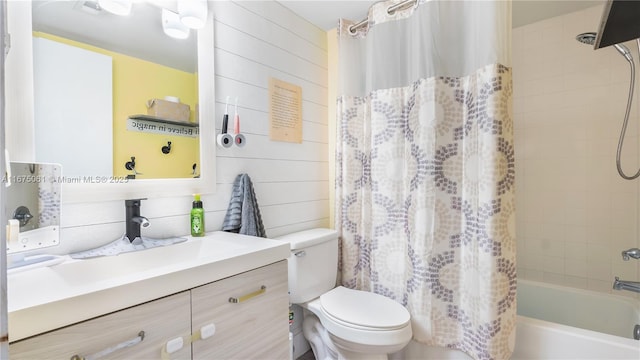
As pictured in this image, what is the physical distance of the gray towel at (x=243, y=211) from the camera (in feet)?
4.82

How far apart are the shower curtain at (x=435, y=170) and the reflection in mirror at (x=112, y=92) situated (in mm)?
1001

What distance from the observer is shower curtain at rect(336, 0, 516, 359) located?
138 centimetres

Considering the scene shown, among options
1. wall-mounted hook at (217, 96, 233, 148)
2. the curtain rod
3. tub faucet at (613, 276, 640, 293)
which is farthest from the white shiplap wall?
tub faucet at (613, 276, 640, 293)

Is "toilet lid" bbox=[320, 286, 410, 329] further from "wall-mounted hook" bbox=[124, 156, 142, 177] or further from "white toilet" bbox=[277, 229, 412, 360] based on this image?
"wall-mounted hook" bbox=[124, 156, 142, 177]

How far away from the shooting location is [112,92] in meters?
1.14

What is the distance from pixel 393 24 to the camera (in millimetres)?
1744

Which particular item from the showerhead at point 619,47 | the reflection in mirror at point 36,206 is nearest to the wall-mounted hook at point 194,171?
the reflection in mirror at point 36,206

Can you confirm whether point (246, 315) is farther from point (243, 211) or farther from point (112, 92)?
point (112, 92)

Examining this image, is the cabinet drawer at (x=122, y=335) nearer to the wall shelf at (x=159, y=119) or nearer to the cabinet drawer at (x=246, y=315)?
the cabinet drawer at (x=246, y=315)

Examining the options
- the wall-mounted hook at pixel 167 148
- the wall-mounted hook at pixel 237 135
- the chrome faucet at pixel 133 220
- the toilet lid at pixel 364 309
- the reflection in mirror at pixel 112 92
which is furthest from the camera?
the wall-mounted hook at pixel 237 135

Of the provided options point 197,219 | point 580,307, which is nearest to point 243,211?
point 197,219

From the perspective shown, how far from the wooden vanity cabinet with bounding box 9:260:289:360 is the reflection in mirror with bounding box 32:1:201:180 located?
61cm

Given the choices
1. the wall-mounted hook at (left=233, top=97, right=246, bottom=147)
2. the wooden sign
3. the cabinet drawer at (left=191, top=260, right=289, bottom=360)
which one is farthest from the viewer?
the wooden sign

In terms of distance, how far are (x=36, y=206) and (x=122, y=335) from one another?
13.7 inches
